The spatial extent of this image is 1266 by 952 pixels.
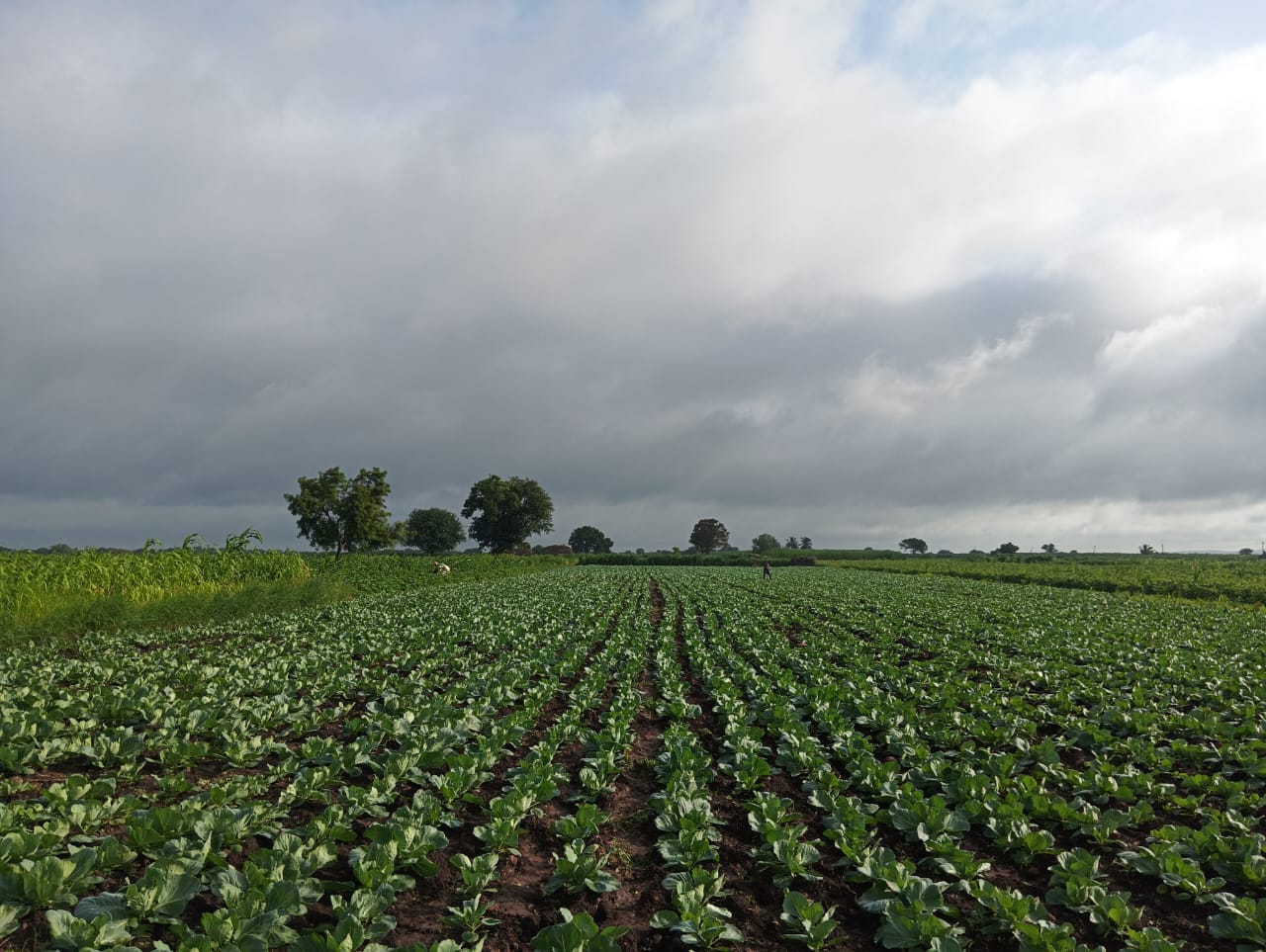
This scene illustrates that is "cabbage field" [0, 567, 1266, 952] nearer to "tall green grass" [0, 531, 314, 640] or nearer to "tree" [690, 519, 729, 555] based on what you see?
"tall green grass" [0, 531, 314, 640]

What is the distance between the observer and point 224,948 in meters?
3.64

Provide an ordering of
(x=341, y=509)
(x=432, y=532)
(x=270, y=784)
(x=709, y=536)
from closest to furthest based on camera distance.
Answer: (x=270, y=784), (x=341, y=509), (x=432, y=532), (x=709, y=536)

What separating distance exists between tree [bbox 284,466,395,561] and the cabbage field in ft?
156

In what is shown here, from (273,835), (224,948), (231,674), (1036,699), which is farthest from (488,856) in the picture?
(1036,699)

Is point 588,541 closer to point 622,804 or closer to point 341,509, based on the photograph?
point 341,509

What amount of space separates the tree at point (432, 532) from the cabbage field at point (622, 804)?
11356cm

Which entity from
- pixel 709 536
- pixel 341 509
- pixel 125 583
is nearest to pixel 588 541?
pixel 709 536

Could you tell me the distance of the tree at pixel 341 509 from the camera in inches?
2320

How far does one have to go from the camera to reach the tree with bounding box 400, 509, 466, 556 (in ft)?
406

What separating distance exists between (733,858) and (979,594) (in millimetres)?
32645

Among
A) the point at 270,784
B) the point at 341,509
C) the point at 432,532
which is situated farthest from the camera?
the point at 432,532

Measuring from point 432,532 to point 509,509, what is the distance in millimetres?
36787

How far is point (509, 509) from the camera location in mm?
94750

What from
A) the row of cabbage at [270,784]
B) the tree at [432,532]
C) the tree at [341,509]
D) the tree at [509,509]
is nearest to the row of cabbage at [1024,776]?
the row of cabbage at [270,784]
